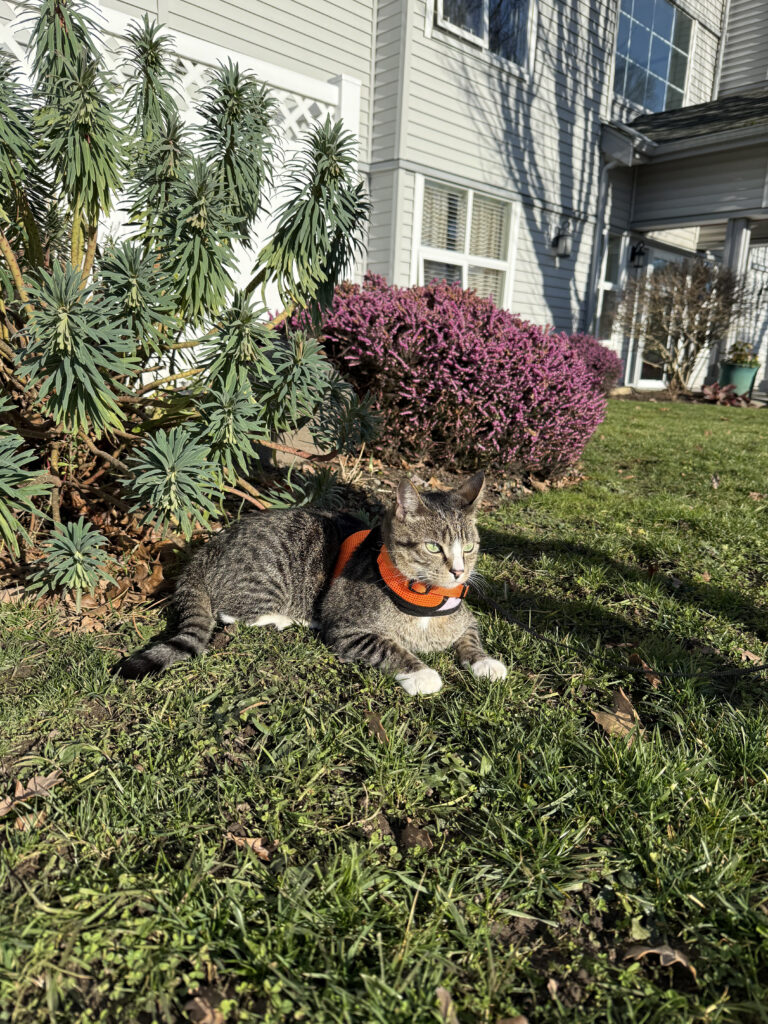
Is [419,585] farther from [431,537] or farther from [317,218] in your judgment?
[317,218]

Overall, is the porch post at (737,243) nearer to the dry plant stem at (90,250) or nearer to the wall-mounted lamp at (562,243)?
the wall-mounted lamp at (562,243)

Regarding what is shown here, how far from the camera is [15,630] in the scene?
296 centimetres

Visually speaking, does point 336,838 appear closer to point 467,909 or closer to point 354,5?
point 467,909

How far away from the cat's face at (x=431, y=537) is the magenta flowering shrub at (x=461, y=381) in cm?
266

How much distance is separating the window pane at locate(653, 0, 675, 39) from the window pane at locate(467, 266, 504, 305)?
9.07 meters

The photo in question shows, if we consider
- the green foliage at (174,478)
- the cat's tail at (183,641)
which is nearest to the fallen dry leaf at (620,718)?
the cat's tail at (183,641)

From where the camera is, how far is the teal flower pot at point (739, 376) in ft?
47.6

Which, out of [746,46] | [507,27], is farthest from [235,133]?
[746,46]

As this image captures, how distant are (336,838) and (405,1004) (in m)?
0.53

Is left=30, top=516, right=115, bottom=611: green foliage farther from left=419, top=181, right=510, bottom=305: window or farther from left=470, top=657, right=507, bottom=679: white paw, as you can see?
left=419, top=181, right=510, bottom=305: window

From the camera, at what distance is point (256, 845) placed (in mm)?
1835

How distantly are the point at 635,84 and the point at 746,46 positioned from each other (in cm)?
486

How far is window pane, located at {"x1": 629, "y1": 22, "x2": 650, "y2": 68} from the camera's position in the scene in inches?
556

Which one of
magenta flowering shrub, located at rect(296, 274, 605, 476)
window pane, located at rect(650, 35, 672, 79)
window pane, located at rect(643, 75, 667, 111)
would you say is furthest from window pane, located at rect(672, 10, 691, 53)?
magenta flowering shrub, located at rect(296, 274, 605, 476)
